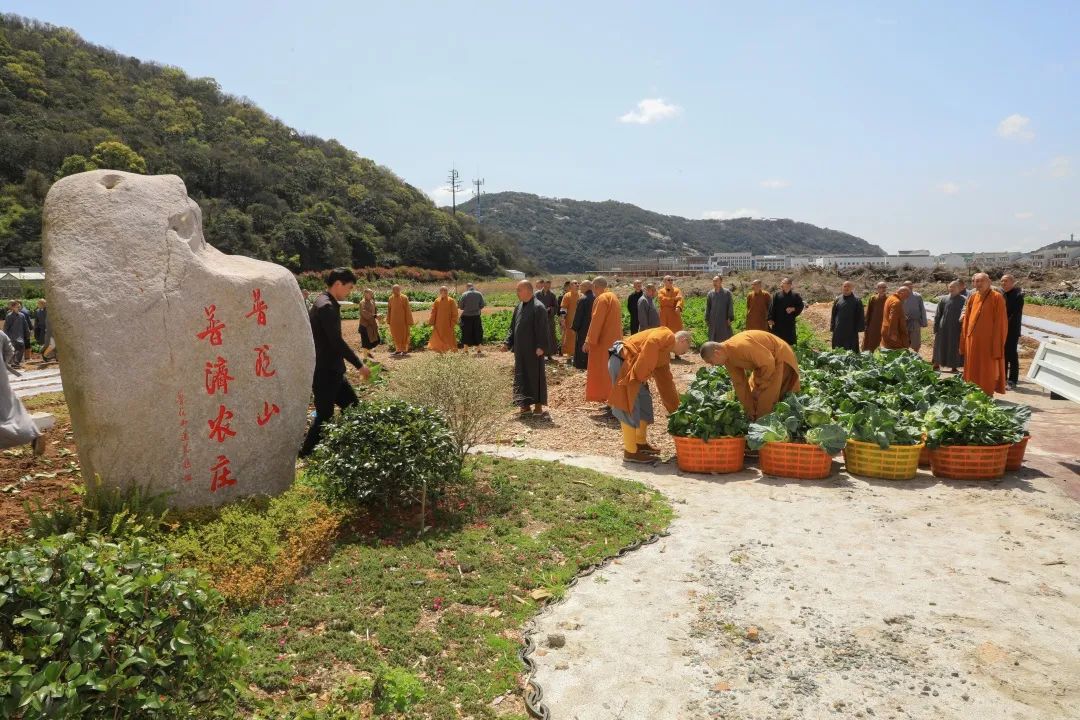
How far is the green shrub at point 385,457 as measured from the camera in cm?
490

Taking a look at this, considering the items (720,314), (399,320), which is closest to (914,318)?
(720,314)

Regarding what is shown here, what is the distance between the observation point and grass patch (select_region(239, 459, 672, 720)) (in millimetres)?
3174

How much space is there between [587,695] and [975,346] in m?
8.23

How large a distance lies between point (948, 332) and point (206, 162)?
1769 inches

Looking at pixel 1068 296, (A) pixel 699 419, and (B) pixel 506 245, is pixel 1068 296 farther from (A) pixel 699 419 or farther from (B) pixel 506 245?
(B) pixel 506 245

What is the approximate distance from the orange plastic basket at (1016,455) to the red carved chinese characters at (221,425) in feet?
22.1

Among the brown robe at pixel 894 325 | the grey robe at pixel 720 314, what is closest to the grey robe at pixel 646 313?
the grey robe at pixel 720 314

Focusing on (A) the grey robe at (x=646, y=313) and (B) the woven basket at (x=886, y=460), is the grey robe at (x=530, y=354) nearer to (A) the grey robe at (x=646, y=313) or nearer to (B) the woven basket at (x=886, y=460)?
(A) the grey robe at (x=646, y=313)

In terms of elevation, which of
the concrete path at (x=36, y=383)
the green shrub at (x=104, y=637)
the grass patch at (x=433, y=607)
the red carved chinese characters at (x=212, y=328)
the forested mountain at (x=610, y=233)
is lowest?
the concrete path at (x=36, y=383)

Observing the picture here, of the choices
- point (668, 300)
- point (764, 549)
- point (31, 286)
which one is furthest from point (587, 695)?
point (31, 286)

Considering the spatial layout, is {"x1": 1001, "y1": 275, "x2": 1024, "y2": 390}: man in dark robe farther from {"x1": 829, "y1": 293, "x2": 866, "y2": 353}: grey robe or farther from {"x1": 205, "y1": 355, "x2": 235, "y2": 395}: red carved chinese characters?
{"x1": 205, "y1": 355, "x2": 235, "y2": 395}: red carved chinese characters

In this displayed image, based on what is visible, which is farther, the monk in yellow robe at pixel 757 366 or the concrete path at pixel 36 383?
the concrete path at pixel 36 383

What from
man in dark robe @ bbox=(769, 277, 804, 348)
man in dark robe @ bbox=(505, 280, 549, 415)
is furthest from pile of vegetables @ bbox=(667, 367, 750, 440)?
man in dark robe @ bbox=(769, 277, 804, 348)

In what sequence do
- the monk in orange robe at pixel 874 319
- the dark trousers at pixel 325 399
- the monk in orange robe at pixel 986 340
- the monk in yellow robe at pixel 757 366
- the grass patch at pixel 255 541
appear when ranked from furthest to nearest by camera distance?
the monk in orange robe at pixel 874 319 < the monk in orange robe at pixel 986 340 < the monk in yellow robe at pixel 757 366 < the dark trousers at pixel 325 399 < the grass patch at pixel 255 541
